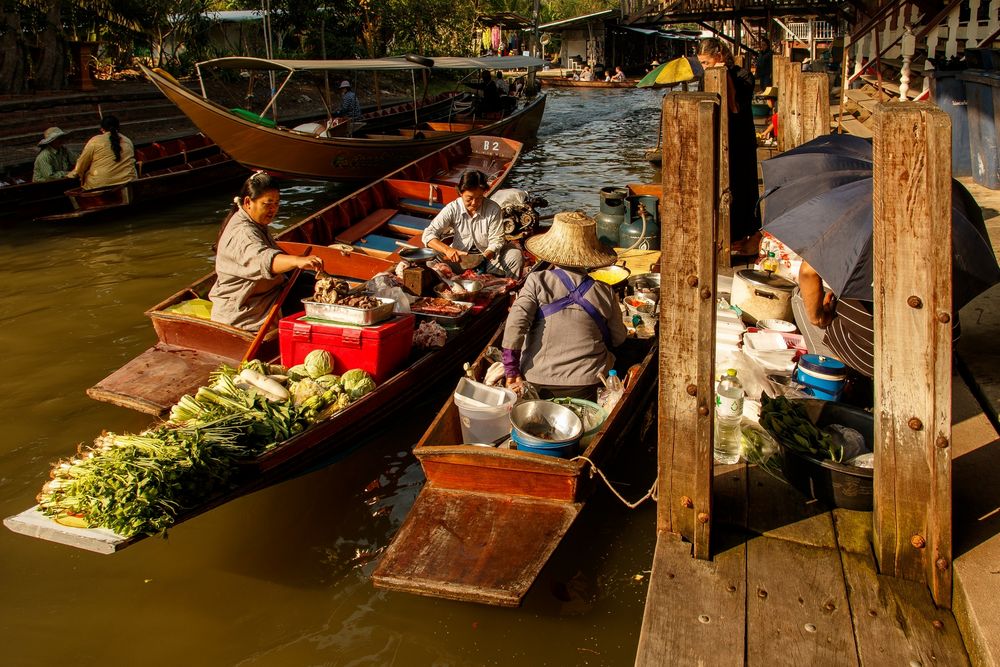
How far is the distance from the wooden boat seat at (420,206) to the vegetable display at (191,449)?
19.0ft

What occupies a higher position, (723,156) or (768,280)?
(723,156)

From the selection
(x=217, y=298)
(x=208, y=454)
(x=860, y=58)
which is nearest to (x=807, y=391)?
(x=208, y=454)

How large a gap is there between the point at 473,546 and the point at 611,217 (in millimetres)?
6352

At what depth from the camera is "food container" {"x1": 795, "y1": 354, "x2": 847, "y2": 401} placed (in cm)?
466

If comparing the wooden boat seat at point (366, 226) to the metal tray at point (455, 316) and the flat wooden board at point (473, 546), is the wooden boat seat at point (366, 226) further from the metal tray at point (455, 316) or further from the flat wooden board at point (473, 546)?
the flat wooden board at point (473, 546)

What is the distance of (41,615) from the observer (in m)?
4.43

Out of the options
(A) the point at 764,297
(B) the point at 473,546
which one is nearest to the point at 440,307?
(A) the point at 764,297

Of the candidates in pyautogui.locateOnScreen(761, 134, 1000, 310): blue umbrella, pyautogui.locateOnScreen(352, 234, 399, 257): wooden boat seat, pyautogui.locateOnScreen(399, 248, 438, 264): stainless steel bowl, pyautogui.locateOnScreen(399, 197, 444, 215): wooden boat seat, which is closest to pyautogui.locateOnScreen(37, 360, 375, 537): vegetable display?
pyautogui.locateOnScreen(399, 248, 438, 264): stainless steel bowl

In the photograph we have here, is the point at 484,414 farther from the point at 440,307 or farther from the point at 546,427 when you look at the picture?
the point at 440,307

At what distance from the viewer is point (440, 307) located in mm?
6762

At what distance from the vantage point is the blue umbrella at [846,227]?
359 cm

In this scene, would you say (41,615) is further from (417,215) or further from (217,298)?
(417,215)

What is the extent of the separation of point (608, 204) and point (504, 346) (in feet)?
16.8

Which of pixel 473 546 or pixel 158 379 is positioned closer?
pixel 473 546
